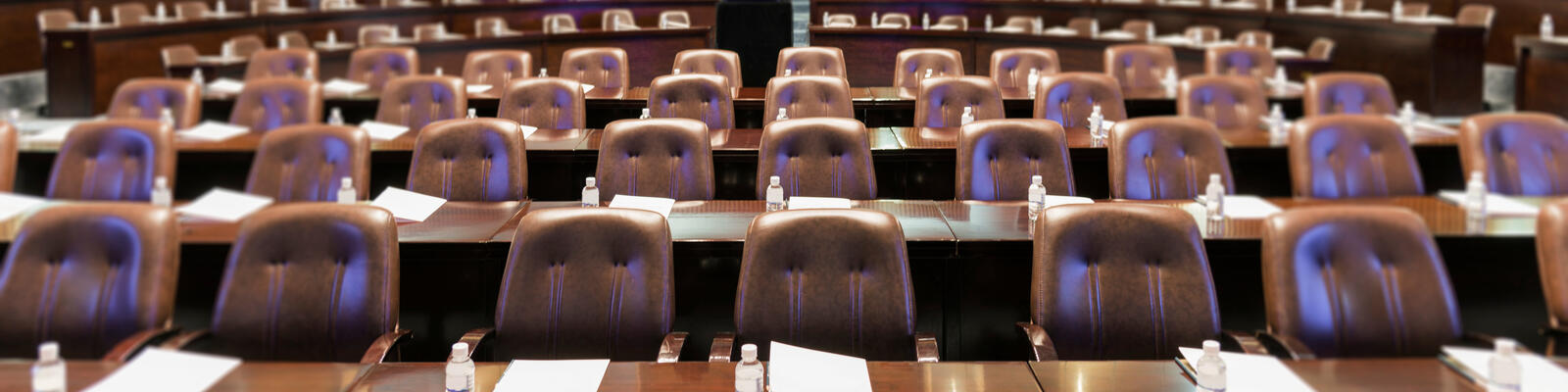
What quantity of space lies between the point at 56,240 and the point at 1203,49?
7.30 metres

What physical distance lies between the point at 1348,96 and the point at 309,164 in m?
4.63

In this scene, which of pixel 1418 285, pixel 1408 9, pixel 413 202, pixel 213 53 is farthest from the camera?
pixel 1408 9

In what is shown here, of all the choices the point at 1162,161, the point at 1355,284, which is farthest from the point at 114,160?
the point at 1355,284

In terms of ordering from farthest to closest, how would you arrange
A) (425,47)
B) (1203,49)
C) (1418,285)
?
(425,47) < (1203,49) < (1418,285)

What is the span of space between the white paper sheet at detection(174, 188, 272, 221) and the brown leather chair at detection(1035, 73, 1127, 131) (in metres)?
3.55

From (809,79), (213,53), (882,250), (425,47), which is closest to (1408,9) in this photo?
(809,79)

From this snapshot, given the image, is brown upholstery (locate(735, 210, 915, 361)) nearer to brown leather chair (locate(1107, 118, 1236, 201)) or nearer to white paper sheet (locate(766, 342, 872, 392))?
white paper sheet (locate(766, 342, 872, 392))

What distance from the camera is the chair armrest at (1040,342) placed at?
2.42 m

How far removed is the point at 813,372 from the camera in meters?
2.04

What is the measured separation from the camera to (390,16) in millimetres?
11805

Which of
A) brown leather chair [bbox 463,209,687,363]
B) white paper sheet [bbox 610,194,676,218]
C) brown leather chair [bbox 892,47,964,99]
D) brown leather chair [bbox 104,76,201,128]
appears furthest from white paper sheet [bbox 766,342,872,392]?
brown leather chair [bbox 892,47,964,99]

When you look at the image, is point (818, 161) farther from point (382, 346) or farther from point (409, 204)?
point (382, 346)

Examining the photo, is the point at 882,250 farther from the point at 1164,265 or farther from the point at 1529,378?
the point at 1529,378

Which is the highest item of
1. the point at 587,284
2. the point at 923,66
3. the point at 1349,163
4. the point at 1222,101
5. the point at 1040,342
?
the point at 923,66
